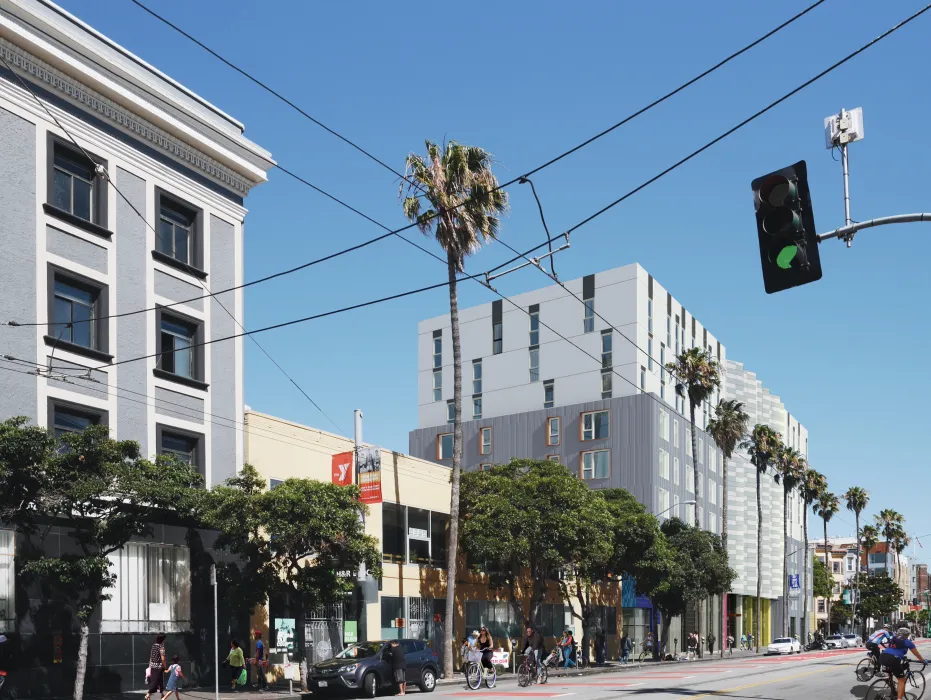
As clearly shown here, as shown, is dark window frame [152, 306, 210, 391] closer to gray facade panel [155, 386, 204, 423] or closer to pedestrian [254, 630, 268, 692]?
gray facade panel [155, 386, 204, 423]

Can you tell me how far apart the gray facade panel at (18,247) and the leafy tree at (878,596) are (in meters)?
128

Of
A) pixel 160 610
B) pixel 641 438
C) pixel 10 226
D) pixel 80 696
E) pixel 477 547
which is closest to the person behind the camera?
pixel 80 696

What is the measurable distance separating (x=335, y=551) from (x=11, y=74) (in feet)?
49.1

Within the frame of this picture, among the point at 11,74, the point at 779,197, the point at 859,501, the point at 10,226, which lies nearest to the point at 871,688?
the point at 779,197

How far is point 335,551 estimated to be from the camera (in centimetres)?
3023

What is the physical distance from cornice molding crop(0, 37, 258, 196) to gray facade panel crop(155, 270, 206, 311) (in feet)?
11.9

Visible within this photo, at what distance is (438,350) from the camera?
88.2 meters

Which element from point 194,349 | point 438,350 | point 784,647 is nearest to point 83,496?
point 194,349

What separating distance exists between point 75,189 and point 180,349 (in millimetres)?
5625

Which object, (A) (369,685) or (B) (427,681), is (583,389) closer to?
(B) (427,681)

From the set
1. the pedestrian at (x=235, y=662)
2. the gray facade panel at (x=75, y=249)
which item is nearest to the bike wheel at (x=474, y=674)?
the pedestrian at (x=235, y=662)

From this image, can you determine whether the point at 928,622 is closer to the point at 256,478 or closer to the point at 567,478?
the point at 567,478

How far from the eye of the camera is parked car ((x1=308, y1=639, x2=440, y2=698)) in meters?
27.7

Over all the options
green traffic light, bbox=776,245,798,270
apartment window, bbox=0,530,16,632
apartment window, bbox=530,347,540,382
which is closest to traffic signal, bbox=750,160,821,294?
green traffic light, bbox=776,245,798,270
